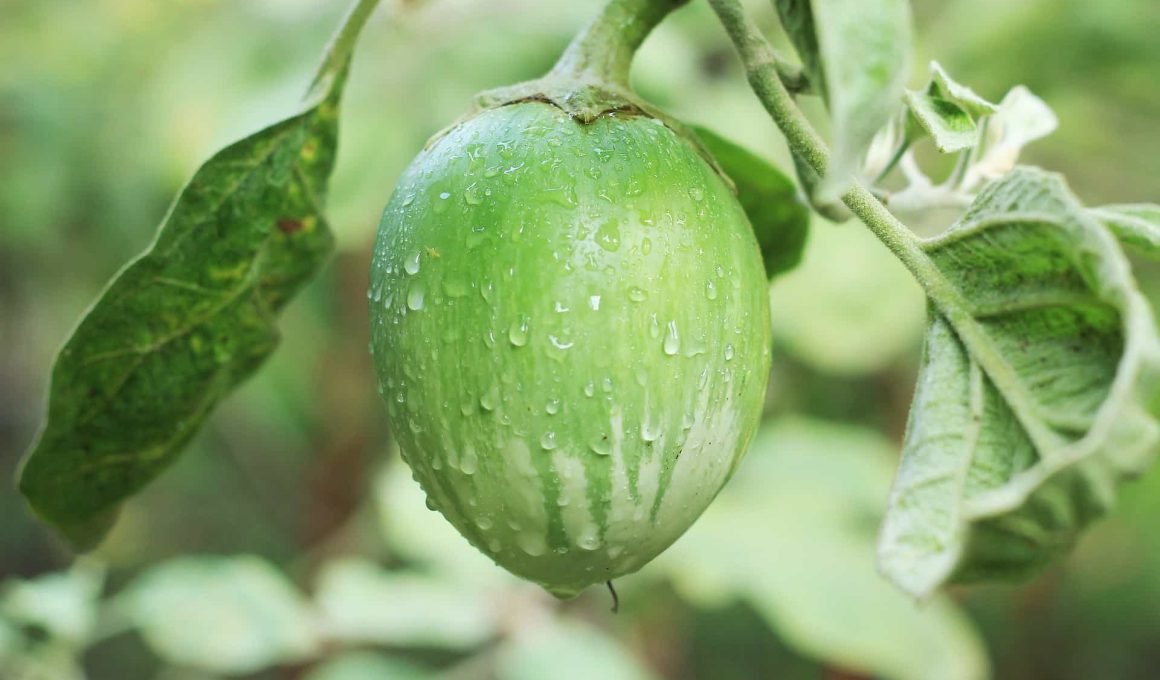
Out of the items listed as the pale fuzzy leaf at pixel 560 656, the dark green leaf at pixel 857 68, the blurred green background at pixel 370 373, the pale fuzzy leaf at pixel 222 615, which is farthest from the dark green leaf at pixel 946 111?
the pale fuzzy leaf at pixel 222 615

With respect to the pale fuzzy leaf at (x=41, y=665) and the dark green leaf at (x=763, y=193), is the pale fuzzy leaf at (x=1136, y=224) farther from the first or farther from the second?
the pale fuzzy leaf at (x=41, y=665)

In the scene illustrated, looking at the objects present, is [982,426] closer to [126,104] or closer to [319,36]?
[319,36]

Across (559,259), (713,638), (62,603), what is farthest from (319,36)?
(713,638)

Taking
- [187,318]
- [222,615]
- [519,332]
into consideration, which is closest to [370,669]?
[222,615]

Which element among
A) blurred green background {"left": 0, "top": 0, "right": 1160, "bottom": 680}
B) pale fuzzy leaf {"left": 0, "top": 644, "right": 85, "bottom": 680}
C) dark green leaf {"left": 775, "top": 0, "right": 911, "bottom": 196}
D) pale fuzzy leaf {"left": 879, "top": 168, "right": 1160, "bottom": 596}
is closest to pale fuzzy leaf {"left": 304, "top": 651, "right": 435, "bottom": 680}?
blurred green background {"left": 0, "top": 0, "right": 1160, "bottom": 680}

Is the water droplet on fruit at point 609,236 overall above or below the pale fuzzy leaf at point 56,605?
above

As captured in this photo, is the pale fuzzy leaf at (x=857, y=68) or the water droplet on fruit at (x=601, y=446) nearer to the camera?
the pale fuzzy leaf at (x=857, y=68)
